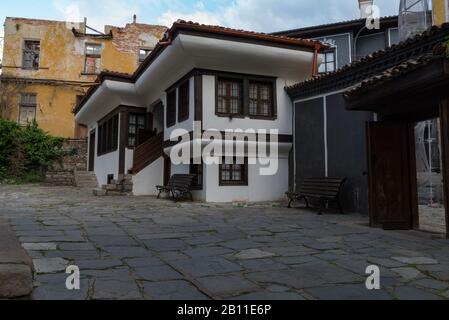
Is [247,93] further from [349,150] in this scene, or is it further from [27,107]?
[27,107]

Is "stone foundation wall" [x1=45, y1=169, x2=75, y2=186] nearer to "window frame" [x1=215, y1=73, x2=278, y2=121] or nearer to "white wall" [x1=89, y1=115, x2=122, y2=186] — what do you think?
"white wall" [x1=89, y1=115, x2=122, y2=186]

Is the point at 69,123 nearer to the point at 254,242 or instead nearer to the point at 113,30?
the point at 113,30

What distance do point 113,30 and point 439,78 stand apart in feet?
84.0

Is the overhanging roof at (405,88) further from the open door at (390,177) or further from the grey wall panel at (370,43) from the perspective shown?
the grey wall panel at (370,43)

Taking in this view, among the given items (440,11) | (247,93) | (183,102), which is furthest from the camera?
(440,11)

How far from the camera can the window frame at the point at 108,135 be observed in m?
15.5

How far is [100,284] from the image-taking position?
3.02 meters

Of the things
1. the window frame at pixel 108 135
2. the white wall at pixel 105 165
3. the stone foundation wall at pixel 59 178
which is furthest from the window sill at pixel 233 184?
the stone foundation wall at pixel 59 178

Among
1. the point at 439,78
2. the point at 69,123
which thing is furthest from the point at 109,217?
the point at 69,123

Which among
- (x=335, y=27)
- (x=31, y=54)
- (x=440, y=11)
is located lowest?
(x=440, y=11)

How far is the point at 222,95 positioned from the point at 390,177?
5.64 metres

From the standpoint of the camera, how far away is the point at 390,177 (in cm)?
674

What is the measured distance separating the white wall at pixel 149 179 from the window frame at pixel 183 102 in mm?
2677

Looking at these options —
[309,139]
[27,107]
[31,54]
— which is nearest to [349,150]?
[309,139]
